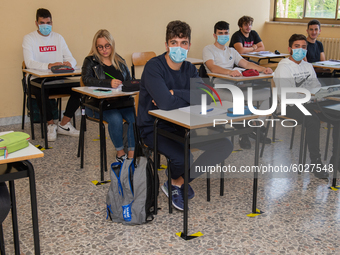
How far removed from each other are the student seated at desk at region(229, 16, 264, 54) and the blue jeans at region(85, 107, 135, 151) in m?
2.93

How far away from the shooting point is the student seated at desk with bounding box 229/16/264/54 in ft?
18.5

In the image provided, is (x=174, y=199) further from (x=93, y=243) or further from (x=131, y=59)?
(x=131, y=59)

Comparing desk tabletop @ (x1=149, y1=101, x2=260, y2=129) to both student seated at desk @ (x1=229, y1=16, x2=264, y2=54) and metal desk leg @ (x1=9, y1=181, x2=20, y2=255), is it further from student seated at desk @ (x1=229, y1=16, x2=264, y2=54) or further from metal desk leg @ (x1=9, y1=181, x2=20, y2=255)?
student seated at desk @ (x1=229, y1=16, x2=264, y2=54)

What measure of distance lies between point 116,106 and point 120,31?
2.38 meters

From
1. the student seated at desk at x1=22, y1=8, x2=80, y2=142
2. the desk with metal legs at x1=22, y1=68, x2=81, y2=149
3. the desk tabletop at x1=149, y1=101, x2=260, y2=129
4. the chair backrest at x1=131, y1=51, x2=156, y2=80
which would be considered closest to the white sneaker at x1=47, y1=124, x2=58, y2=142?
the student seated at desk at x1=22, y1=8, x2=80, y2=142

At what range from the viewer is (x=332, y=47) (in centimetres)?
584

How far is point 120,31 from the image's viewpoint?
5.14m

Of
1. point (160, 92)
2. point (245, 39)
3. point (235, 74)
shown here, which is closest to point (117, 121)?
point (160, 92)

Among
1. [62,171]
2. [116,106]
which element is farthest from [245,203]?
[62,171]

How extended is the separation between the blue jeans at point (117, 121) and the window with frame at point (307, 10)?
447cm

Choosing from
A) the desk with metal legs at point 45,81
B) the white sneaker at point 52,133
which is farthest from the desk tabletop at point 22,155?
the white sneaker at point 52,133

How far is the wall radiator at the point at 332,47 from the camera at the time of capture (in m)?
5.78

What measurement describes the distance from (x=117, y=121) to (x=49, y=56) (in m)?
1.74

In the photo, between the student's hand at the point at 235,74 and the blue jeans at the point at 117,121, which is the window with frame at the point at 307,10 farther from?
the blue jeans at the point at 117,121
